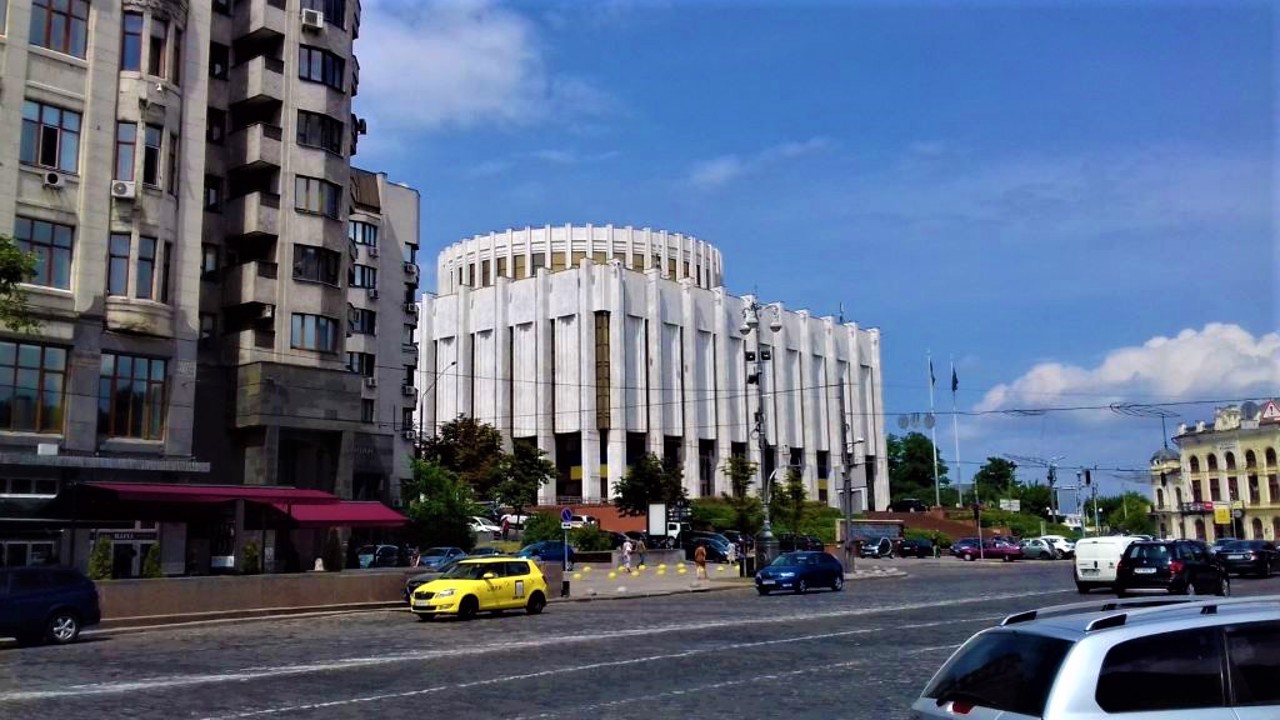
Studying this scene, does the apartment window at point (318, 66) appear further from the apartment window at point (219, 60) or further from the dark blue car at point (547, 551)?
the dark blue car at point (547, 551)

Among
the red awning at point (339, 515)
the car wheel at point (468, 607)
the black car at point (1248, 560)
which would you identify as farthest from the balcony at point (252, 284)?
the black car at point (1248, 560)

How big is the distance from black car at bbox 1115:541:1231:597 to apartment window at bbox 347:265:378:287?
4526 cm

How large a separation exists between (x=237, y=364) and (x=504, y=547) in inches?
790

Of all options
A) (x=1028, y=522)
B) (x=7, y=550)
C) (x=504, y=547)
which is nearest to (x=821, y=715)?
(x=7, y=550)

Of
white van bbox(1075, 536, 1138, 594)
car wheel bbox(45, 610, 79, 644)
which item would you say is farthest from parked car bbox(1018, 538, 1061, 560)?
car wheel bbox(45, 610, 79, 644)

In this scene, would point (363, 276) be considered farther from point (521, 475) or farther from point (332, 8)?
point (521, 475)

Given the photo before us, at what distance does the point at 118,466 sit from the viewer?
34.8 metres

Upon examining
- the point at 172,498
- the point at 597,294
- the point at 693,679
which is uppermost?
the point at 597,294

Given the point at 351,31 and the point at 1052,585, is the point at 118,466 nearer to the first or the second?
the point at 351,31

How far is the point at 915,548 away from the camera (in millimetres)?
76688

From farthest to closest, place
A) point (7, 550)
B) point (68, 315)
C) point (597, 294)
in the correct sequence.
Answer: point (597, 294) < point (68, 315) < point (7, 550)

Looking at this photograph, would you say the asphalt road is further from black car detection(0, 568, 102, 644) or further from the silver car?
the silver car

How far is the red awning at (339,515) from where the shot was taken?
3725 centimetres

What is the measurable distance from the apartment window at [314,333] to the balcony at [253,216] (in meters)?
3.52
